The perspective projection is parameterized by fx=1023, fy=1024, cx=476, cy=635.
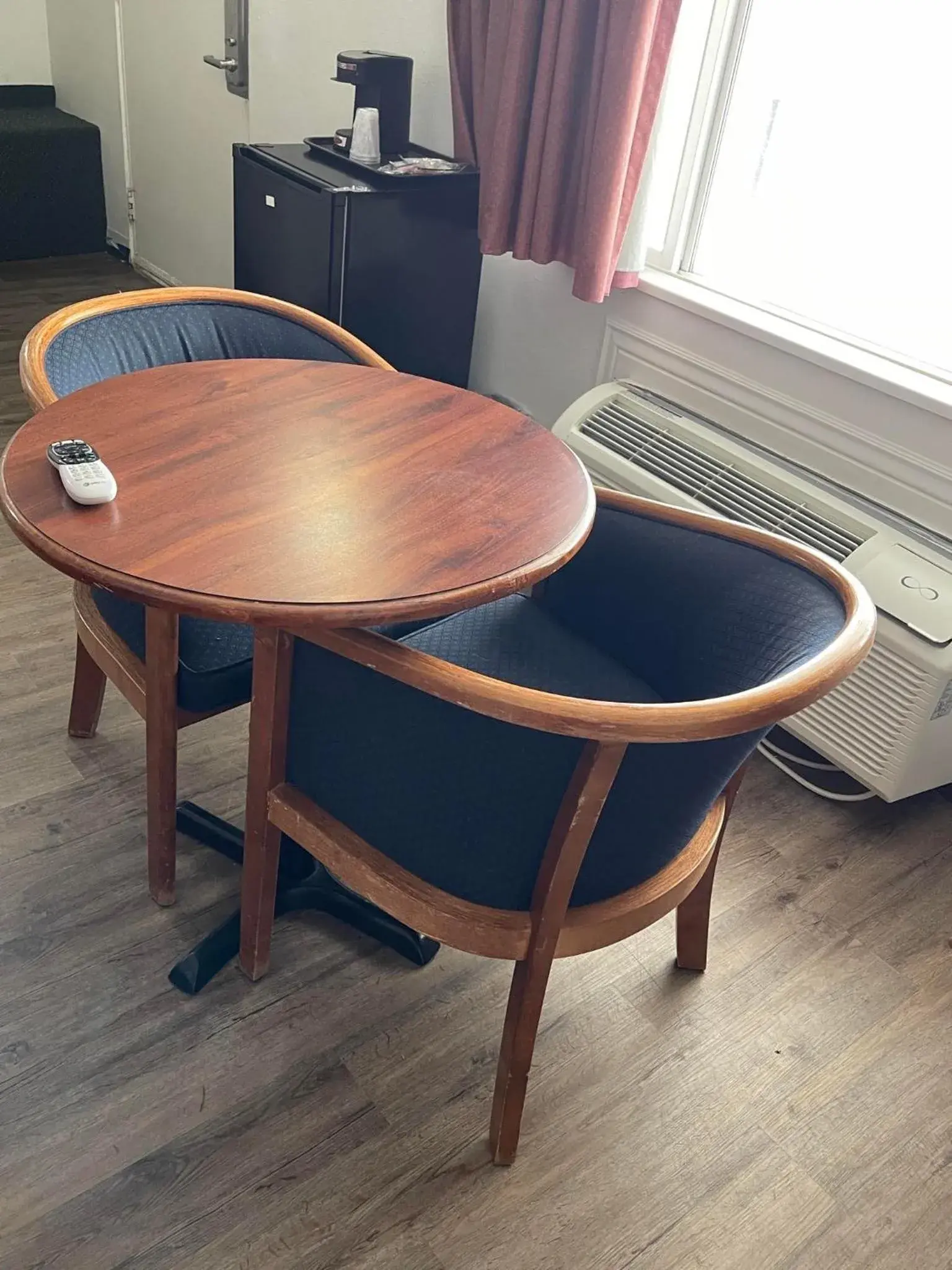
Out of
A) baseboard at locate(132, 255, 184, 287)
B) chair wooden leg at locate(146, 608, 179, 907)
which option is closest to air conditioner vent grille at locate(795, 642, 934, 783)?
chair wooden leg at locate(146, 608, 179, 907)

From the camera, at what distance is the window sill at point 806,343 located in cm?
179

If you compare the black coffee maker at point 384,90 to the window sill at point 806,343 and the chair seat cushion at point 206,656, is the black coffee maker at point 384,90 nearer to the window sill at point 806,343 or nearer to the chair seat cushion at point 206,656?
the window sill at point 806,343

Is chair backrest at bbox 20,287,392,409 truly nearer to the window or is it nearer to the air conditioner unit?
the air conditioner unit

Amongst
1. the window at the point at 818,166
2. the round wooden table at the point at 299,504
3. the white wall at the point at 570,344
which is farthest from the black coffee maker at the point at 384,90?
the round wooden table at the point at 299,504

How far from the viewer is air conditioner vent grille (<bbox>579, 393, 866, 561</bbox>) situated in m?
1.86

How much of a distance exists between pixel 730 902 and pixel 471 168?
1716 mm

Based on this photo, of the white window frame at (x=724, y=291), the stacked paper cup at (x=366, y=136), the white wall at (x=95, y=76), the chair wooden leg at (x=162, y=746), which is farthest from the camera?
the white wall at (x=95, y=76)

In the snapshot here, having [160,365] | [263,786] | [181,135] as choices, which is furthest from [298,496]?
[181,135]

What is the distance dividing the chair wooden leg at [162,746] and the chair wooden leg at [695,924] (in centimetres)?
74

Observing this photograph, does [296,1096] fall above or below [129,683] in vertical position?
below

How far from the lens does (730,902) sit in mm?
1687

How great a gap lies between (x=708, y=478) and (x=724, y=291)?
1.45 feet

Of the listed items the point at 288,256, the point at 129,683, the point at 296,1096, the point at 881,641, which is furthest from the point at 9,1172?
the point at 288,256

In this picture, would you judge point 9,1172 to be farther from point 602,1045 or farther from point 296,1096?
point 602,1045
